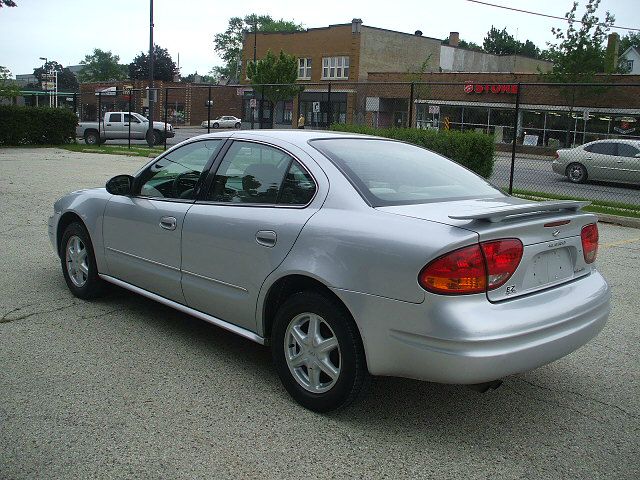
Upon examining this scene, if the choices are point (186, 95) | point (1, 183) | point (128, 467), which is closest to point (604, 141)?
point (1, 183)

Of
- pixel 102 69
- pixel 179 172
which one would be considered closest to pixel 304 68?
pixel 179 172

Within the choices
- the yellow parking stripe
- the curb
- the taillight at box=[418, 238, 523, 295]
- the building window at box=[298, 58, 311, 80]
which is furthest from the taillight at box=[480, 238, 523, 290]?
the building window at box=[298, 58, 311, 80]

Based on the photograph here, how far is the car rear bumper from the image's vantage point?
3.19 m

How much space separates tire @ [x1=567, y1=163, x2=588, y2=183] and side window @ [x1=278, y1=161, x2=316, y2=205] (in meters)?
16.7

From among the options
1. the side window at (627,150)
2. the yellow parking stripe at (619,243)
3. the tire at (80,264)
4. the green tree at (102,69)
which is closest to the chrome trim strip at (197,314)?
the tire at (80,264)

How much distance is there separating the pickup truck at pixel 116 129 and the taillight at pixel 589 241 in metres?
32.0

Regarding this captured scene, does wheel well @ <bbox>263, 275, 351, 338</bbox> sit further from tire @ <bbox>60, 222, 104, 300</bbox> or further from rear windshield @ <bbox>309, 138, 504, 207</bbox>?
tire @ <bbox>60, 222, 104, 300</bbox>

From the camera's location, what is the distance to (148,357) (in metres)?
4.55

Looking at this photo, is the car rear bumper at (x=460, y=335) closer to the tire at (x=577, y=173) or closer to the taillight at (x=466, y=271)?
the taillight at (x=466, y=271)

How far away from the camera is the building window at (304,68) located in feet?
199

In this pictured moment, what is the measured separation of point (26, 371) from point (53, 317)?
116 centimetres

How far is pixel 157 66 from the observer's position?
10194 cm

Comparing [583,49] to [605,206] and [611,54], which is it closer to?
[611,54]

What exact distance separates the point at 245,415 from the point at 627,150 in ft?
56.5
